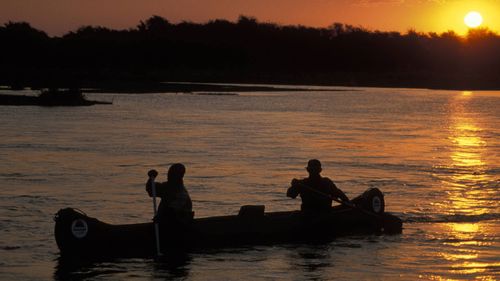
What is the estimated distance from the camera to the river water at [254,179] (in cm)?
1522

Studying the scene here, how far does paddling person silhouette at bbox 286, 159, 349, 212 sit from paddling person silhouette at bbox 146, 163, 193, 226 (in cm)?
189

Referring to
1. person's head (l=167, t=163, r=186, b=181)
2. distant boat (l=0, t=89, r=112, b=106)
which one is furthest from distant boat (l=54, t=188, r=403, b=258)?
distant boat (l=0, t=89, r=112, b=106)

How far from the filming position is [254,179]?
25.4 meters

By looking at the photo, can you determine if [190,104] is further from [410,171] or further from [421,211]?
[421,211]

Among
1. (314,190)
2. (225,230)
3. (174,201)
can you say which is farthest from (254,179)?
(174,201)

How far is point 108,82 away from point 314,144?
5854 centimetres

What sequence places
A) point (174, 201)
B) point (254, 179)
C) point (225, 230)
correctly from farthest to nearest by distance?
point (254, 179) → point (225, 230) → point (174, 201)

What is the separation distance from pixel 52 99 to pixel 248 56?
6110cm

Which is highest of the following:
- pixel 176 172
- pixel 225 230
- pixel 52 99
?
pixel 52 99

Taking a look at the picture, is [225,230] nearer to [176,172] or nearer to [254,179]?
[176,172]

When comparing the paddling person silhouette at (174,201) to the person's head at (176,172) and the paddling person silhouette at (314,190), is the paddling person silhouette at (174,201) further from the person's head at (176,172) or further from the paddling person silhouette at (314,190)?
the paddling person silhouette at (314,190)

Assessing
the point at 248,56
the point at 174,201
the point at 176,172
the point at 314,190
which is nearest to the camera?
the point at 176,172

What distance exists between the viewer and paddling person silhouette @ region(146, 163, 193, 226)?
50.7 feet

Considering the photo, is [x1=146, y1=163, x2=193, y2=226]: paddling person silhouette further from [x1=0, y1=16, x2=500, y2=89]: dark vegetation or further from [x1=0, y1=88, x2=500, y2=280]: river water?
[x1=0, y1=16, x2=500, y2=89]: dark vegetation
